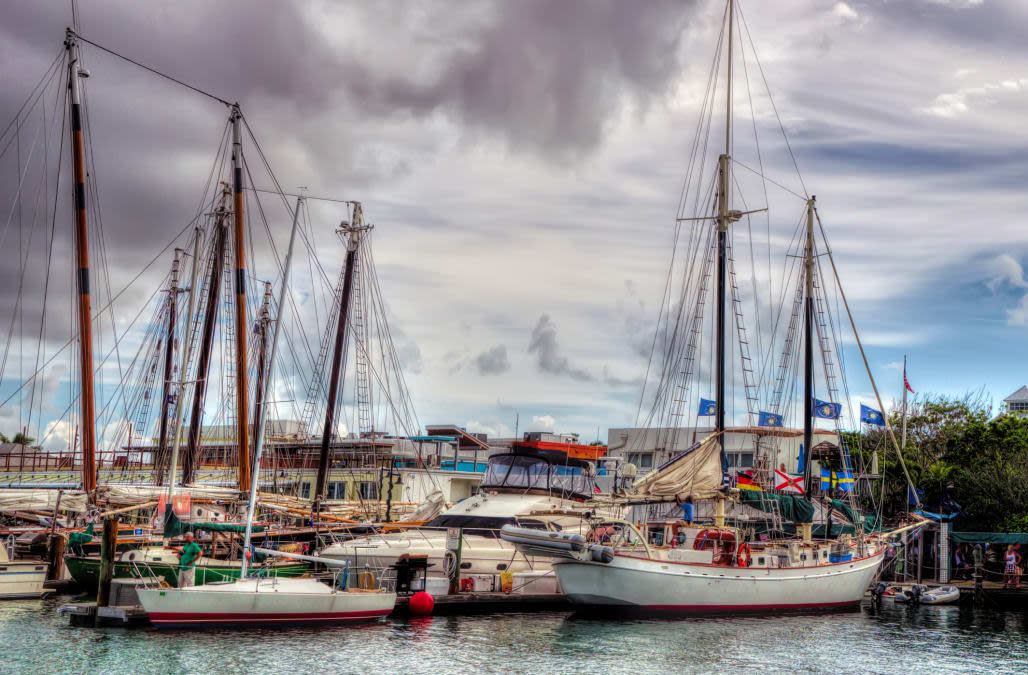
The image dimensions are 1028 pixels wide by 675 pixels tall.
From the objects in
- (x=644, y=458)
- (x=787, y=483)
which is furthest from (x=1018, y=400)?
(x=787, y=483)

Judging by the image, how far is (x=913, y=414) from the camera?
77.7 metres

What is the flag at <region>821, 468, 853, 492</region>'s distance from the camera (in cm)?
5021

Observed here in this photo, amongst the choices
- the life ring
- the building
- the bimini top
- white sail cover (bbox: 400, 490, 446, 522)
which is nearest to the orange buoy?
white sail cover (bbox: 400, 490, 446, 522)

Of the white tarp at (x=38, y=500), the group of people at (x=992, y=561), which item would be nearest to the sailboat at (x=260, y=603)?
the white tarp at (x=38, y=500)

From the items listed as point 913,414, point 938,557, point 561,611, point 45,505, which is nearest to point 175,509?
point 45,505

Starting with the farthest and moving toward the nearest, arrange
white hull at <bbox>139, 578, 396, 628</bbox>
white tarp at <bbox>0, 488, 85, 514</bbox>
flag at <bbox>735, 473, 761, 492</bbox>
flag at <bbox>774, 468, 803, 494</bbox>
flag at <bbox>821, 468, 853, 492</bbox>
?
flag at <bbox>821, 468, 853, 492</bbox> < flag at <bbox>774, 468, 803, 494</bbox> < flag at <bbox>735, 473, 761, 492</bbox> < white tarp at <bbox>0, 488, 85, 514</bbox> < white hull at <bbox>139, 578, 396, 628</bbox>

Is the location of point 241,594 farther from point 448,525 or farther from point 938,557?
point 938,557

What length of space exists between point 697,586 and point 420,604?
1137cm

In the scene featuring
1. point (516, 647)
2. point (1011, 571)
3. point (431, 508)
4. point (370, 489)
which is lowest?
point (516, 647)

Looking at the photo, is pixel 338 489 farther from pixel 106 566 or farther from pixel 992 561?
pixel 992 561

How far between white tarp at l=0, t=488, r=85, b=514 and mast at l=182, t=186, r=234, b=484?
346 inches

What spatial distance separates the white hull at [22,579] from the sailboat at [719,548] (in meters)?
18.6

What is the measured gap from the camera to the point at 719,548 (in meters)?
40.0

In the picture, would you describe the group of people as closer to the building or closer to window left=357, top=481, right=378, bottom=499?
window left=357, top=481, right=378, bottom=499
